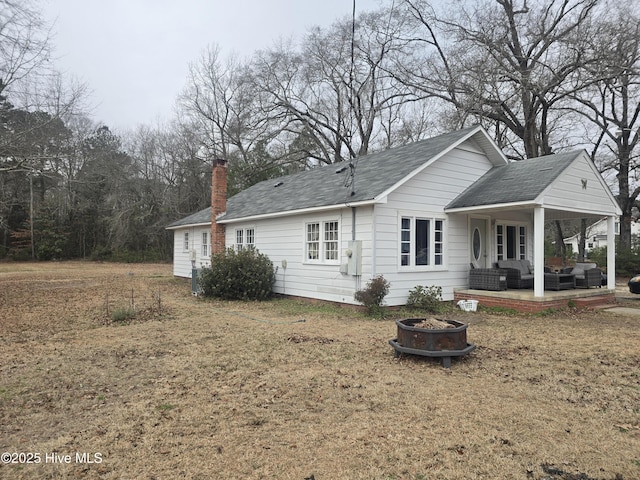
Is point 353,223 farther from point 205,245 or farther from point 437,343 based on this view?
point 205,245

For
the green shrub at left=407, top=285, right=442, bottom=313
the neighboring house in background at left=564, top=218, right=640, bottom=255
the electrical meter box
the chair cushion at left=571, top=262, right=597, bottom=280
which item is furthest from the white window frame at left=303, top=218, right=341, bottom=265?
the neighboring house in background at left=564, top=218, right=640, bottom=255

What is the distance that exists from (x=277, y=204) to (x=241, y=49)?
22620mm

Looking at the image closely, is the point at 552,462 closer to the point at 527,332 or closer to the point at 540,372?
the point at 540,372

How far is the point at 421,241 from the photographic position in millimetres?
11391

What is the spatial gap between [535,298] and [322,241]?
18.1 feet

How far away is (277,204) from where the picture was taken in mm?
14180

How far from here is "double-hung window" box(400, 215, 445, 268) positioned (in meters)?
11.0

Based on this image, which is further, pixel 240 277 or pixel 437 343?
pixel 240 277

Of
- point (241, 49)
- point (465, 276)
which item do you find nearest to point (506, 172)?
point (465, 276)

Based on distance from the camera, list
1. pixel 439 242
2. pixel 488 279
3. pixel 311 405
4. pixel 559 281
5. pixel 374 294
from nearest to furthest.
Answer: pixel 311 405
pixel 374 294
pixel 488 279
pixel 559 281
pixel 439 242

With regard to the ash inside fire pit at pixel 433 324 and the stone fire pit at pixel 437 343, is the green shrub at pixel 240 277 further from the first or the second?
the stone fire pit at pixel 437 343

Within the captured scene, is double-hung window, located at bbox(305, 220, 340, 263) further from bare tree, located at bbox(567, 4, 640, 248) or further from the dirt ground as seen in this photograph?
bare tree, located at bbox(567, 4, 640, 248)

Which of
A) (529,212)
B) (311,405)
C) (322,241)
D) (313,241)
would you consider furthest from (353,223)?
(311,405)

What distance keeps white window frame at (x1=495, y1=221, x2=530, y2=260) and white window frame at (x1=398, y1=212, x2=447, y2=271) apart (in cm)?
250
